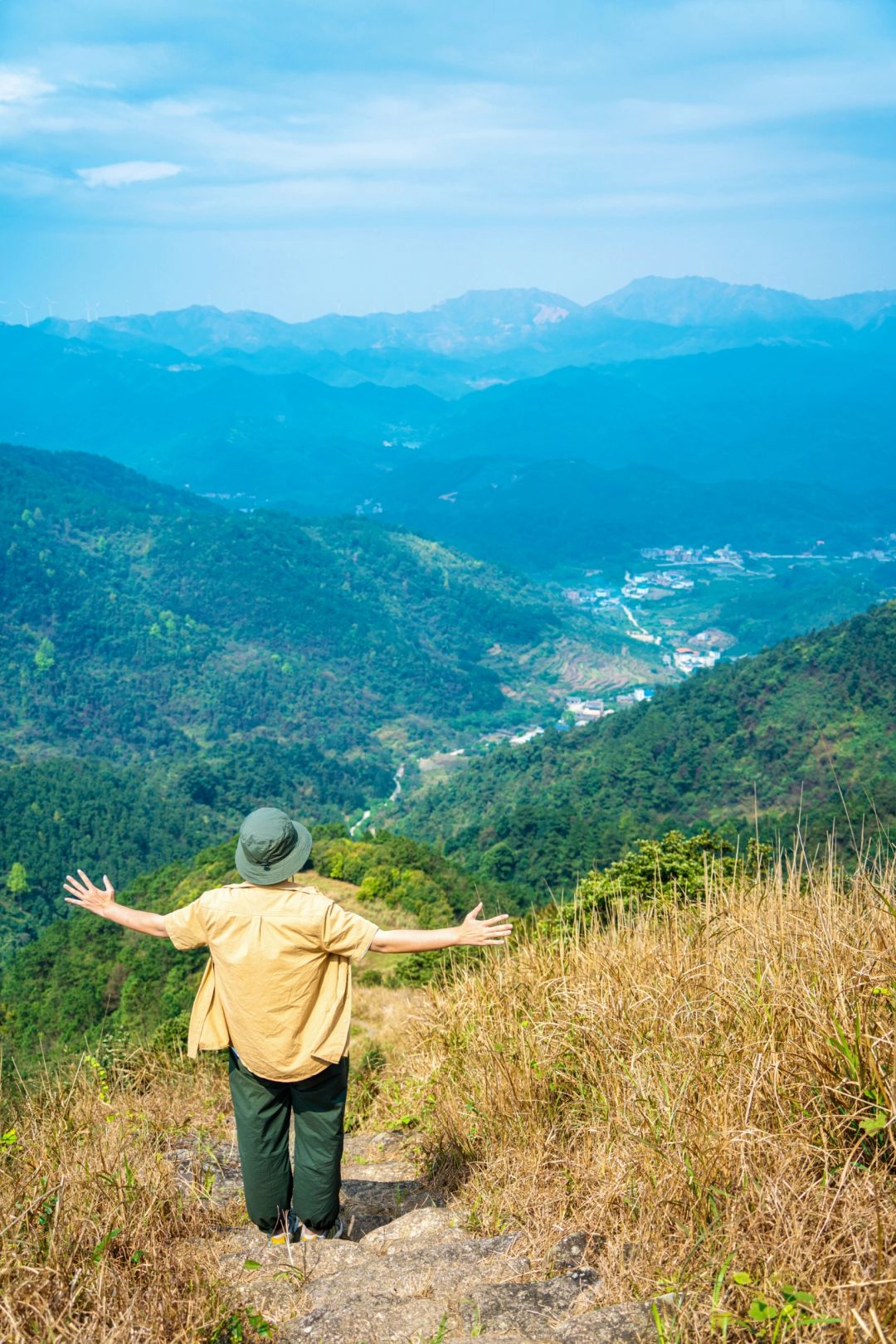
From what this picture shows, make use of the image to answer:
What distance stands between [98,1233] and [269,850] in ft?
4.27

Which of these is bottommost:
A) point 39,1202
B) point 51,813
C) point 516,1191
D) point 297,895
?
point 51,813

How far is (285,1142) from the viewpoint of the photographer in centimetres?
368

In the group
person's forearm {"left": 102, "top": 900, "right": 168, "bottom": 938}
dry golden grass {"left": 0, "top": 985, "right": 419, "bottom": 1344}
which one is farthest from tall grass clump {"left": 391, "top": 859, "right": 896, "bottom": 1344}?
person's forearm {"left": 102, "top": 900, "right": 168, "bottom": 938}

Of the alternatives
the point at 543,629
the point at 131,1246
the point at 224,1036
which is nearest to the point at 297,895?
the point at 224,1036

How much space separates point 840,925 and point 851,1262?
64.5 inches

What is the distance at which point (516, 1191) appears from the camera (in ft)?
11.3

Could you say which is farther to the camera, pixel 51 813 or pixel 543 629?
pixel 543 629

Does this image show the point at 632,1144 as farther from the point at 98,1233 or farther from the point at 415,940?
the point at 98,1233

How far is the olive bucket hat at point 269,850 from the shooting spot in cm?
336

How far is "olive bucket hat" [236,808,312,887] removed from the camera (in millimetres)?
3363

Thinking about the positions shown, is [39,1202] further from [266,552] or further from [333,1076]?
[266,552]

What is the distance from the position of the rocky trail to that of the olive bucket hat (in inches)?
50.9

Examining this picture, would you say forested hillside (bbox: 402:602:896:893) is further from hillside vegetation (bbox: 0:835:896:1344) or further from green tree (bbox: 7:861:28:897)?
hillside vegetation (bbox: 0:835:896:1344)

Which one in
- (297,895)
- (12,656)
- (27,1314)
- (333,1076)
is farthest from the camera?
(12,656)
